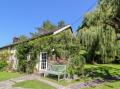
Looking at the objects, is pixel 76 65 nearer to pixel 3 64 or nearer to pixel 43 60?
pixel 43 60

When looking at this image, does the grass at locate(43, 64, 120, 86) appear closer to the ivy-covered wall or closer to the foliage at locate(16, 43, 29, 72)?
the ivy-covered wall

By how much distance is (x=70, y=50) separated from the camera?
58.7 ft

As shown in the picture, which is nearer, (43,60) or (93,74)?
(93,74)

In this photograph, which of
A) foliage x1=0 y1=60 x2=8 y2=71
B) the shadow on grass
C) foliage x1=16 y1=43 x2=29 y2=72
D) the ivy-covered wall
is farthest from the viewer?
foliage x1=0 y1=60 x2=8 y2=71

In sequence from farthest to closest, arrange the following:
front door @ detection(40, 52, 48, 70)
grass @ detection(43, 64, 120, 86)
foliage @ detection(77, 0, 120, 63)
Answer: foliage @ detection(77, 0, 120, 63)
front door @ detection(40, 52, 48, 70)
grass @ detection(43, 64, 120, 86)

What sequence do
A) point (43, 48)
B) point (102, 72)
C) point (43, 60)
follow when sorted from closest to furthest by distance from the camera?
point (43, 48)
point (43, 60)
point (102, 72)

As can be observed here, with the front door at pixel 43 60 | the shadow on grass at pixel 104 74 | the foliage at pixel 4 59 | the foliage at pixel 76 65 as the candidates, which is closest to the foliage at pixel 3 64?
the foliage at pixel 4 59

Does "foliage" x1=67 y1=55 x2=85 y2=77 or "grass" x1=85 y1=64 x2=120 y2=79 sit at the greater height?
"foliage" x1=67 y1=55 x2=85 y2=77

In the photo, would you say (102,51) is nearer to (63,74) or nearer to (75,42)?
(75,42)

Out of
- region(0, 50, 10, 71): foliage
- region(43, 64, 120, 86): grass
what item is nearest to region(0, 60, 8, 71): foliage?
region(0, 50, 10, 71): foliage

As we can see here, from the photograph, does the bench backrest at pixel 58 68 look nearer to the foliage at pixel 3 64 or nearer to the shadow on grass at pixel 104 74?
the shadow on grass at pixel 104 74

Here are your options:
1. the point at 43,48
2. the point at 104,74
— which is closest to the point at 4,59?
the point at 43,48

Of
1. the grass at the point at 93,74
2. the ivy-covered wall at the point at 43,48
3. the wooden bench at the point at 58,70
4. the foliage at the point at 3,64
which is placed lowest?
the grass at the point at 93,74

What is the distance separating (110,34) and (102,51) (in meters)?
2.58
